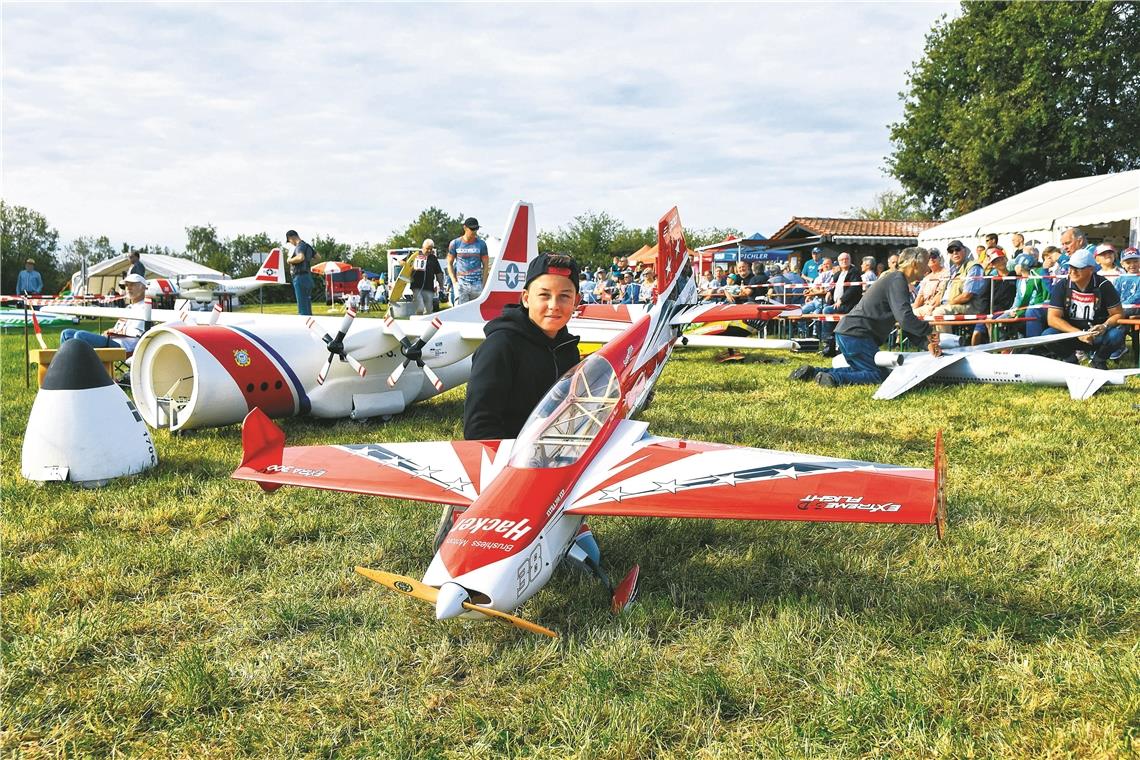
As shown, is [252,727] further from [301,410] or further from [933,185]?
[933,185]

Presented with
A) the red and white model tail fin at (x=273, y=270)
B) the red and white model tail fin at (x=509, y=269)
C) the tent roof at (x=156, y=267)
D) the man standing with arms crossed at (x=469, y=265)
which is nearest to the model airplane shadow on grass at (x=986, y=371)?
the red and white model tail fin at (x=509, y=269)

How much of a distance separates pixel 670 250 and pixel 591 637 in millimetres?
5867

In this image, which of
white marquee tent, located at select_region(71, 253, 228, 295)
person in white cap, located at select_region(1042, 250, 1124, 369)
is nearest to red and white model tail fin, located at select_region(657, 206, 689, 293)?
person in white cap, located at select_region(1042, 250, 1124, 369)

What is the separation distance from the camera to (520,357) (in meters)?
4.53

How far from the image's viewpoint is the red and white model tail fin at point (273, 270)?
33.1 metres

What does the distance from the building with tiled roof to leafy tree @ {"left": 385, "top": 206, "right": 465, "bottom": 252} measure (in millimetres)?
52375

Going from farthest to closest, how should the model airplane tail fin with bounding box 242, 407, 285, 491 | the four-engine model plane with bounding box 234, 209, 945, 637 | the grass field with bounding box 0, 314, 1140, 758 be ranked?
1. the model airplane tail fin with bounding box 242, 407, 285, 491
2. the four-engine model plane with bounding box 234, 209, 945, 637
3. the grass field with bounding box 0, 314, 1140, 758

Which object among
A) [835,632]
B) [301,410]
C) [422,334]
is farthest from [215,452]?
[835,632]

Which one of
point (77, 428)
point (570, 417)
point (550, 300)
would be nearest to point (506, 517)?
point (570, 417)

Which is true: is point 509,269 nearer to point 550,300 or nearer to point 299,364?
point 299,364

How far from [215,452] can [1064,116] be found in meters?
44.1

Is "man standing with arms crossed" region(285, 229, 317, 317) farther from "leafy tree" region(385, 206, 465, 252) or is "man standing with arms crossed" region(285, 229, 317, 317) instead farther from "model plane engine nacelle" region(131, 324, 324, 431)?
"leafy tree" region(385, 206, 465, 252)

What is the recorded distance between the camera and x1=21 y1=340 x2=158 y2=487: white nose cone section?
5.62m

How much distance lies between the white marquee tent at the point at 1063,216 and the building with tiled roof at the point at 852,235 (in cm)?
1447
